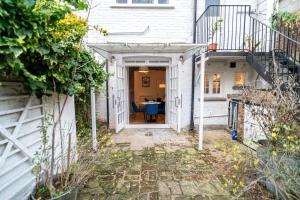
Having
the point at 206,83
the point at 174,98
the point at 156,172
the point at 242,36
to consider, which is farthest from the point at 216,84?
the point at 156,172

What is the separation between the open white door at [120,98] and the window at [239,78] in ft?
13.3

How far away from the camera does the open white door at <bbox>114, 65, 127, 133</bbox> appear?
21.4ft

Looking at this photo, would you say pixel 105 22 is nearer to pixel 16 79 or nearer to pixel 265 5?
pixel 16 79

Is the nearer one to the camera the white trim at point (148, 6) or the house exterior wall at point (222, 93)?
the white trim at point (148, 6)

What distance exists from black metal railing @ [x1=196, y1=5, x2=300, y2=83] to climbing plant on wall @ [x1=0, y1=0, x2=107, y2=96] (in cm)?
438

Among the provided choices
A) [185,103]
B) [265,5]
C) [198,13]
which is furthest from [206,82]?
[265,5]

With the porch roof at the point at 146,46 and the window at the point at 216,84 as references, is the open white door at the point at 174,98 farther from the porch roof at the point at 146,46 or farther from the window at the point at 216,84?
the window at the point at 216,84

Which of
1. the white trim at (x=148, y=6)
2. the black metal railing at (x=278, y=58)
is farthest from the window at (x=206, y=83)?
Result: the white trim at (x=148, y=6)

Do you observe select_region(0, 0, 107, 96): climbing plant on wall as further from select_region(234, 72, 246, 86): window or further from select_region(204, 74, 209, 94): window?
select_region(234, 72, 246, 86): window

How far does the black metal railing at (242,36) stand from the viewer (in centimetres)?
533

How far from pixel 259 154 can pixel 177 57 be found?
4377mm

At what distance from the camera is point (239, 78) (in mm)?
7293

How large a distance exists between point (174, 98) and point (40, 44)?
5.10 metres

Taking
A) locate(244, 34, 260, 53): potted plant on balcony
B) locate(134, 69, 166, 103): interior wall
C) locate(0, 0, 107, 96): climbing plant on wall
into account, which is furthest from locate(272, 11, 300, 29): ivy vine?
locate(134, 69, 166, 103): interior wall
